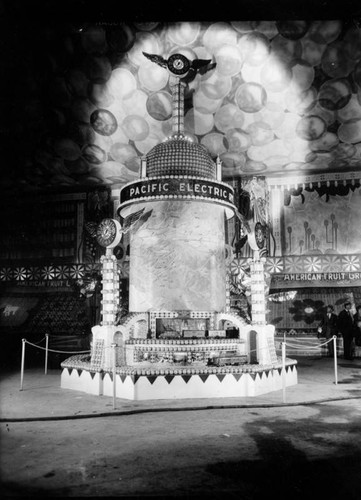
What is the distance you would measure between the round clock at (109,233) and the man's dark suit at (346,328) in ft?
28.0

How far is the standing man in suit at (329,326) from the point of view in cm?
1566

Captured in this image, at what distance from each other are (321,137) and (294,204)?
9.05 feet

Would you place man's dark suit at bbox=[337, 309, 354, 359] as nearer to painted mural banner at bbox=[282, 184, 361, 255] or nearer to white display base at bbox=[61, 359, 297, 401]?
painted mural banner at bbox=[282, 184, 361, 255]

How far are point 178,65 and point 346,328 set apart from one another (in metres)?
9.76

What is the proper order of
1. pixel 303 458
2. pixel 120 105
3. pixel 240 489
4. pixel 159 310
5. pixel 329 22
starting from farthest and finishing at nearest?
pixel 120 105 → pixel 329 22 → pixel 159 310 → pixel 303 458 → pixel 240 489

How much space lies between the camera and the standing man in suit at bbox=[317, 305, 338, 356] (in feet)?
51.4

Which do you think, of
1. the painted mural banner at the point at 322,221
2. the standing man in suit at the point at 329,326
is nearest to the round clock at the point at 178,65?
the painted mural banner at the point at 322,221

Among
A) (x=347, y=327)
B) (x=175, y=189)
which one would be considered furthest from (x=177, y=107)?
(x=347, y=327)

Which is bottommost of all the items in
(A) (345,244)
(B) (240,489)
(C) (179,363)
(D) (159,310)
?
(B) (240,489)

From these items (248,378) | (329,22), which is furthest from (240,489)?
(329,22)

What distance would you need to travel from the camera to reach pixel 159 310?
1050 cm

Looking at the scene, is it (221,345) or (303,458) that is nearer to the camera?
(303,458)

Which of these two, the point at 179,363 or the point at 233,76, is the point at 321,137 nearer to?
the point at 233,76

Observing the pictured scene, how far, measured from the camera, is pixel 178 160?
11422 mm
